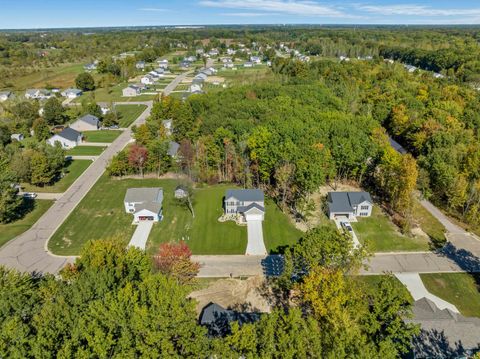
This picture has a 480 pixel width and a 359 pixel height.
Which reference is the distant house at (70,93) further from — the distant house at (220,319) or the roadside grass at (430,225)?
the roadside grass at (430,225)

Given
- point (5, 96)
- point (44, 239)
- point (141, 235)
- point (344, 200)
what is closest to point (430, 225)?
point (344, 200)

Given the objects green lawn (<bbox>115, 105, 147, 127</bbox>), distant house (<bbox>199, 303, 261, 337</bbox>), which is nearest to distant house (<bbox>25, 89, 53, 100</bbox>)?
green lawn (<bbox>115, 105, 147, 127</bbox>)

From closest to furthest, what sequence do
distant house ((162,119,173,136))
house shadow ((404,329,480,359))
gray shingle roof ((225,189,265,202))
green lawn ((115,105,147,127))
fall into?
house shadow ((404,329,480,359)) → gray shingle roof ((225,189,265,202)) → distant house ((162,119,173,136)) → green lawn ((115,105,147,127))

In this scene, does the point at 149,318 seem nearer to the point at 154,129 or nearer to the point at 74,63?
the point at 154,129

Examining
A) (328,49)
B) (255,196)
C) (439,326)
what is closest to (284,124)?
(255,196)

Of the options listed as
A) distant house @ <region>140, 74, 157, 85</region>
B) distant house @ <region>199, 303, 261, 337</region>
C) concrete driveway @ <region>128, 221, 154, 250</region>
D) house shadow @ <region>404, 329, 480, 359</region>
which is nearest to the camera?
house shadow @ <region>404, 329, 480, 359</region>

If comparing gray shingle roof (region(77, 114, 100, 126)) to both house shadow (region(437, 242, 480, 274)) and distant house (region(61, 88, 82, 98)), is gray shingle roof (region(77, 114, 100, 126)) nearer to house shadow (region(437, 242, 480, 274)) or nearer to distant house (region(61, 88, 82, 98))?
distant house (region(61, 88, 82, 98))

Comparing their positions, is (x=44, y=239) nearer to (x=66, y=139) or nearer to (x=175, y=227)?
(x=175, y=227)
